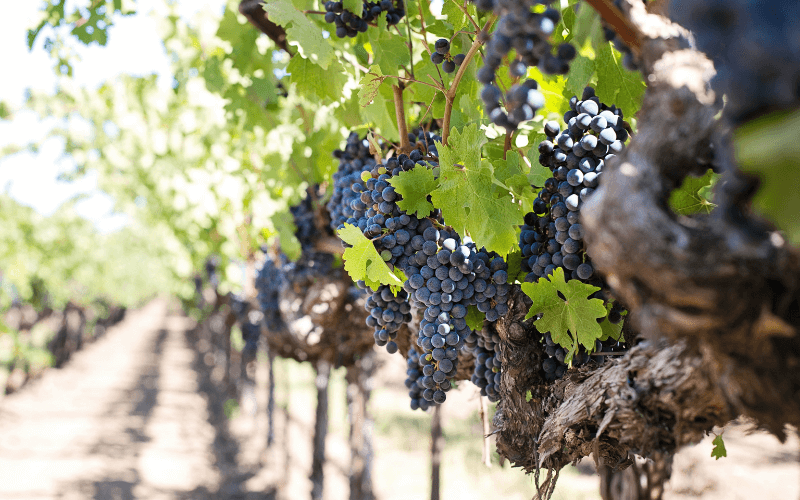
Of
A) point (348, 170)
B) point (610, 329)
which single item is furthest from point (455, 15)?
point (610, 329)

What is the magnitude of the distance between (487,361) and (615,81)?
1.07 m

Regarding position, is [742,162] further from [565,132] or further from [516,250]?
[516,250]

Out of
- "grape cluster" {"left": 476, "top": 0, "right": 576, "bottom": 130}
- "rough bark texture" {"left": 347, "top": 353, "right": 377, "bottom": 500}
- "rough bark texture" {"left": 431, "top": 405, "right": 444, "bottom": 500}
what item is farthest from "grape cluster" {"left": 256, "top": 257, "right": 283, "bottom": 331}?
"grape cluster" {"left": 476, "top": 0, "right": 576, "bottom": 130}

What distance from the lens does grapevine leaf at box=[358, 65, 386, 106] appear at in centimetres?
178

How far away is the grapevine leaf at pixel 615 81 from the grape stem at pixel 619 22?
579 millimetres

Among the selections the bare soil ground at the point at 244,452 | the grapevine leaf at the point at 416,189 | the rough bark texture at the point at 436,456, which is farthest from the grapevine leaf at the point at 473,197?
the bare soil ground at the point at 244,452

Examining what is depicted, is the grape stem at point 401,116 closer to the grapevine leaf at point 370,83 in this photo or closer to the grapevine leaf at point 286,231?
the grapevine leaf at point 370,83

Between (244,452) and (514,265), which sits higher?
(514,265)

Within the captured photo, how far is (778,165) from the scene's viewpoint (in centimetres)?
71

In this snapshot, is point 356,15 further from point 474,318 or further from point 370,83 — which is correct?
point 474,318

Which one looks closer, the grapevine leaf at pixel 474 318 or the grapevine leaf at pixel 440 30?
the grapevine leaf at pixel 474 318

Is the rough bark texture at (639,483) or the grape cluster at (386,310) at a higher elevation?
the grape cluster at (386,310)

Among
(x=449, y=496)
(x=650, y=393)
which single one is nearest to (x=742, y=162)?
(x=650, y=393)

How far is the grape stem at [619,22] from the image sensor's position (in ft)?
3.51
